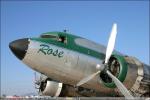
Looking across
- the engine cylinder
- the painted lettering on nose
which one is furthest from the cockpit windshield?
the engine cylinder

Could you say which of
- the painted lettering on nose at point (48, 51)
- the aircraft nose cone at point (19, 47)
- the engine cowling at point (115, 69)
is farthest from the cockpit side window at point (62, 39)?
the engine cowling at point (115, 69)

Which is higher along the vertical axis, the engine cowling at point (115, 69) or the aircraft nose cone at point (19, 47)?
the aircraft nose cone at point (19, 47)

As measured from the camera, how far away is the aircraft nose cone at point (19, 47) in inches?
869

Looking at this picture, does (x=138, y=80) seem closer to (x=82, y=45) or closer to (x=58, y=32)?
(x=82, y=45)

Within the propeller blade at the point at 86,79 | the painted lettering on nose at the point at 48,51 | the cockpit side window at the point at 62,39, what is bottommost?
the propeller blade at the point at 86,79

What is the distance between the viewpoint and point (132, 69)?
24969 millimetres

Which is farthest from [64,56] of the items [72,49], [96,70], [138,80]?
[138,80]

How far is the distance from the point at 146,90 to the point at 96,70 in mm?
4816

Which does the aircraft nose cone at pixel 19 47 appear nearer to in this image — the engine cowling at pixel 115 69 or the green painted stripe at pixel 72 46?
the green painted stripe at pixel 72 46

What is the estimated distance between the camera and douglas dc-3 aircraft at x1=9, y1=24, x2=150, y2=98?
73.9ft

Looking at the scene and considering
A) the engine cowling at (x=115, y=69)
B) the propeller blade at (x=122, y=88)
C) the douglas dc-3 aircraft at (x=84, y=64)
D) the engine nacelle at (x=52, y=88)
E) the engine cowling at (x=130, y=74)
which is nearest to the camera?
the douglas dc-3 aircraft at (x=84, y=64)

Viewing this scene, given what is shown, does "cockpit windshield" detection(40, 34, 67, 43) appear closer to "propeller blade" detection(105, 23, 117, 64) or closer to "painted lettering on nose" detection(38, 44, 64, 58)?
"painted lettering on nose" detection(38, 44, 64, 58)

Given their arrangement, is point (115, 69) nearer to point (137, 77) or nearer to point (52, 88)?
point (137, 77)

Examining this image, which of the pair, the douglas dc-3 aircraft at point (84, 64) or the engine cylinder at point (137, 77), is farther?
the engine cylinder at point (137, 77)
